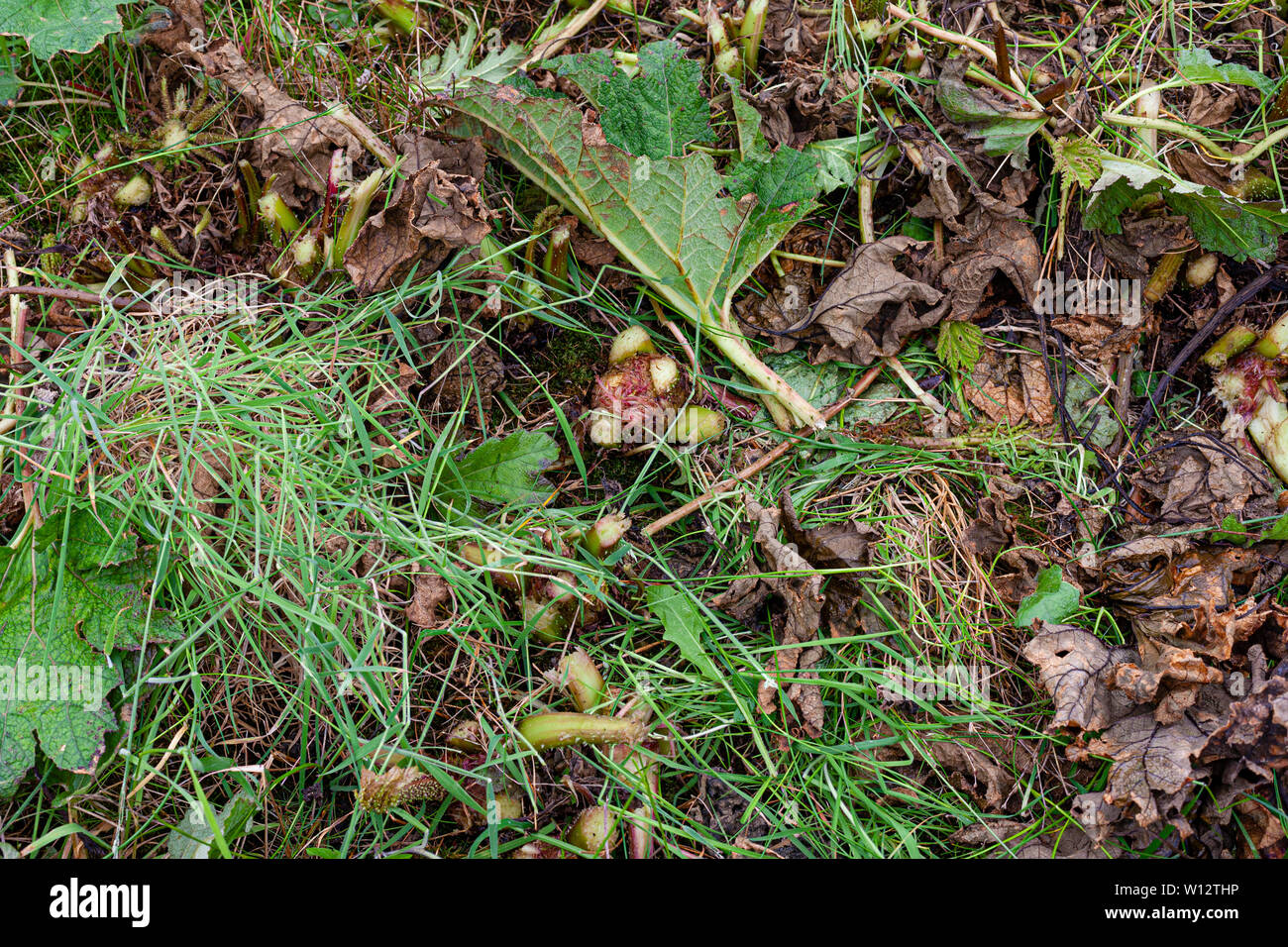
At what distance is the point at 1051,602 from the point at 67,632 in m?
2.46

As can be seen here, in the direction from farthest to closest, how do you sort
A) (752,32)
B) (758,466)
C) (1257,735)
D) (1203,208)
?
(752,32) < (758,466) < (1203,208) < (1257,735)

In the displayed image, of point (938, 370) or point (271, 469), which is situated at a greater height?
point (938, 370)

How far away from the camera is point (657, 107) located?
230cm

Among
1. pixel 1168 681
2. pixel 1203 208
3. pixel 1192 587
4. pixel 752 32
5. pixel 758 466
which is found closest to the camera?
pixel 1168 681

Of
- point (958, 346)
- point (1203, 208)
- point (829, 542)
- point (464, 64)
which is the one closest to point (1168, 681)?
point (829, 542)

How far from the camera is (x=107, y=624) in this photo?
200 cm

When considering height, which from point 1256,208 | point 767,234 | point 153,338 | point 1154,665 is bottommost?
point 1154,665

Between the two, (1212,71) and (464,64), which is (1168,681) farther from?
(464,64)

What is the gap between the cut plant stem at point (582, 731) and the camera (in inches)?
77.6

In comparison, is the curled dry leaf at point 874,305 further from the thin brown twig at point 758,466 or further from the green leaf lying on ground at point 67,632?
the green leaf lying on ground at point 67,632

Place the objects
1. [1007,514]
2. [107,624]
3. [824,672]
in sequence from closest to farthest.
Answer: [107,624] < [824,672] < [1007,514]

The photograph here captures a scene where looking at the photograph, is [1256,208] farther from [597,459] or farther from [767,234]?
[597,459]
